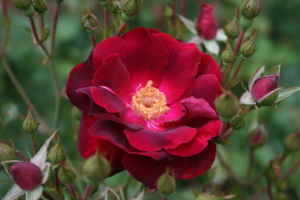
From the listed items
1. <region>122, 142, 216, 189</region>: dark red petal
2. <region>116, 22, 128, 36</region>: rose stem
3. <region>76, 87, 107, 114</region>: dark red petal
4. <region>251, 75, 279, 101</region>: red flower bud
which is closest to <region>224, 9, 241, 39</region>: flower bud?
<region>251, 75, 279, 101</region>: red flower bud

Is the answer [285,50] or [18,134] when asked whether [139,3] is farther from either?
[285,50]

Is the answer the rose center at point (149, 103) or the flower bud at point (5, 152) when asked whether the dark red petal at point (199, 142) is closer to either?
the rose center at point (149, 103)

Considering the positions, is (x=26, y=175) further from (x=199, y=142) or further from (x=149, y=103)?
(x=149, y=103)

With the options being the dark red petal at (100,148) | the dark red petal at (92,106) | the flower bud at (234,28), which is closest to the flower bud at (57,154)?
the dark red petal at (100,148)

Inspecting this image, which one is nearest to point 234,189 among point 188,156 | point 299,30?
point 188,156

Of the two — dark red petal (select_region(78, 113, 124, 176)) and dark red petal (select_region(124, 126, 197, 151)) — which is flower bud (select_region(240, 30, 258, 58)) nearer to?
dark red petal (select_region(124, 126, 197, 151))

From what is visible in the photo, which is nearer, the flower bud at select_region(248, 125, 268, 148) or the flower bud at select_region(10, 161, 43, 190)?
the flower bud at select_region(10, 161, 43, 190)
